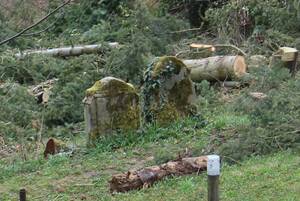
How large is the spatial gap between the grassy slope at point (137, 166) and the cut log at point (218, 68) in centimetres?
405

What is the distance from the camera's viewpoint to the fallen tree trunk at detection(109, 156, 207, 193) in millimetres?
7320

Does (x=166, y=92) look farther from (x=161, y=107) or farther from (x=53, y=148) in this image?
(x=53, y=148)

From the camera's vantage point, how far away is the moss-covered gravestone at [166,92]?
10.7 metres

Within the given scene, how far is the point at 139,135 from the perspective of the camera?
10.2 m

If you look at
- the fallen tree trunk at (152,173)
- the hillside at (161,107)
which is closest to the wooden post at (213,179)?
the hillside at (161,107)

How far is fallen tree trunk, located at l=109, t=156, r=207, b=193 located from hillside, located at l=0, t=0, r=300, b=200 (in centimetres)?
12

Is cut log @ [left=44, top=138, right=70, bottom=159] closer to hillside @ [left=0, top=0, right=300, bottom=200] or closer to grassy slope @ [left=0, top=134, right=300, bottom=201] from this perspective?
hillside @ [left=0, top=0, right=300, bottom=200]

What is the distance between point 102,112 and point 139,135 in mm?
713

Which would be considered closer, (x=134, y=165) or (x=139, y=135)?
(x=134, y=165)

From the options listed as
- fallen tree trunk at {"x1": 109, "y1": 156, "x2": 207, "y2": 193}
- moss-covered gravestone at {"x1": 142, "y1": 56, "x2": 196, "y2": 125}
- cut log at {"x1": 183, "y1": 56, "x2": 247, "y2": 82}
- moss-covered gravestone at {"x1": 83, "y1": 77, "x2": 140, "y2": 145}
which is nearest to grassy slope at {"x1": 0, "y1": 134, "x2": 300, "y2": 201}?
fallen tree trunk at {"x1": 109, "y1": 156, "x2": 207, "y2": 193}

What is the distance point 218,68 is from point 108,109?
14.0ft

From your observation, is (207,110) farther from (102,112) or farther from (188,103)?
(102,112)

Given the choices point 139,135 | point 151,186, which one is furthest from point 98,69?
point 151,186

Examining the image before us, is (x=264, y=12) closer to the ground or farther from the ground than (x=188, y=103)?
farther from the ground
